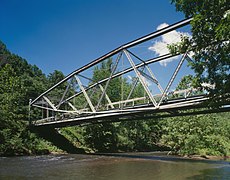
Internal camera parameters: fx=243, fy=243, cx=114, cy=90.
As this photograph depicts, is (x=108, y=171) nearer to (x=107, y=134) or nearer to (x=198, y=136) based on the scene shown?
(x=198, y=136)

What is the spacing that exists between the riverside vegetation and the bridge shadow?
46.2 inches

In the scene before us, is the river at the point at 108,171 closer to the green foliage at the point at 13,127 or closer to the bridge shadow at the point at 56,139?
the green foliage at the point at 13,127

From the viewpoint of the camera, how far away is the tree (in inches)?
326

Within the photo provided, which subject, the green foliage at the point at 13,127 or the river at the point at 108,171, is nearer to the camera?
the river at the point at 108,171

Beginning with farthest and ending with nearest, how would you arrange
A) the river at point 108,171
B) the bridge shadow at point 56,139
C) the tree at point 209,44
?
the bridge shadow at point 56,139
the river at point 108,171
the tree at point 209,44

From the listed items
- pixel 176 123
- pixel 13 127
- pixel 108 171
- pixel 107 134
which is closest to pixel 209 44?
pixel 108 171

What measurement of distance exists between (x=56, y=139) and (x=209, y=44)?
31.7 metres

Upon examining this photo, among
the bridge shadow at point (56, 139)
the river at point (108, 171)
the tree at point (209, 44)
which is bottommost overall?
the river at point (108, 171)

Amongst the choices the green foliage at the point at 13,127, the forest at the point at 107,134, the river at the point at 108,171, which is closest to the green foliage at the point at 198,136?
the forest at the point at 107,134

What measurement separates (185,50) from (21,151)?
25135 mm

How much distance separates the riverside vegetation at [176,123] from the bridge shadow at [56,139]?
117 cm

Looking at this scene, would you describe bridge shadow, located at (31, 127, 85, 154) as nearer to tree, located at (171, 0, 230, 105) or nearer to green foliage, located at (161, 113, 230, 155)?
green foliage, located at (161, 113, 230, 155)

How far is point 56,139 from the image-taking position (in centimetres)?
3675

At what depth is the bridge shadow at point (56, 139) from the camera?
115ft
